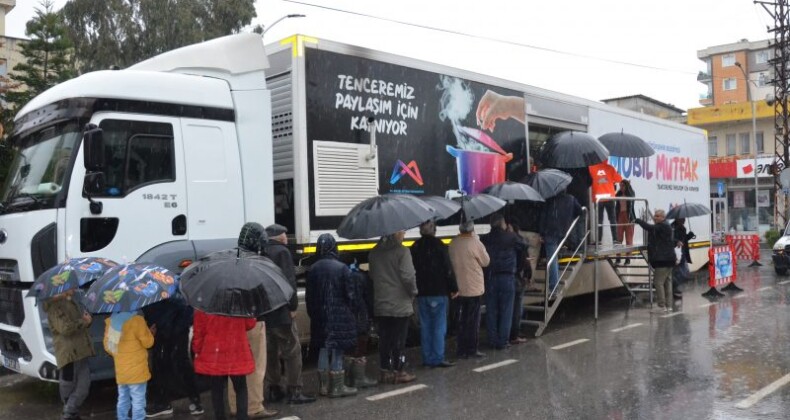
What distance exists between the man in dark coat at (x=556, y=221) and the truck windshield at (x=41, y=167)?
6.83m

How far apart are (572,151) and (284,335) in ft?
19.1

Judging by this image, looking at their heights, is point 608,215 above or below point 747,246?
above

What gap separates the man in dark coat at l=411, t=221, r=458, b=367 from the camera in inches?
302

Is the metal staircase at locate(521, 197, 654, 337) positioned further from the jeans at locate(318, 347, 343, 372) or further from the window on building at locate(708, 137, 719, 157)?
the window on building at locate(708, 137, 719, 157)

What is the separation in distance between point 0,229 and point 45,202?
0.84 m

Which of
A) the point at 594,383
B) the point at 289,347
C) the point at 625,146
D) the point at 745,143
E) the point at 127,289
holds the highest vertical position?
the point at 745,143

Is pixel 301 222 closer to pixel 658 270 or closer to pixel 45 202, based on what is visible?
pixel 45 202

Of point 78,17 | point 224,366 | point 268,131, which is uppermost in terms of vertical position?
point 78,17

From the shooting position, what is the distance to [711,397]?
6.32 metres

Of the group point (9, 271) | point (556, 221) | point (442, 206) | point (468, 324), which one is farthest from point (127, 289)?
point (556, 221)

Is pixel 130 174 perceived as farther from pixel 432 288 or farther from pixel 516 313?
pixel 516 313

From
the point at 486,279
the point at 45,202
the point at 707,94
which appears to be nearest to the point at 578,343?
the point at 486,279

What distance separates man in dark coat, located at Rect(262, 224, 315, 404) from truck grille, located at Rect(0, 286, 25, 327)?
2.25 m

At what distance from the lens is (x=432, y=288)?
7.65 meters
